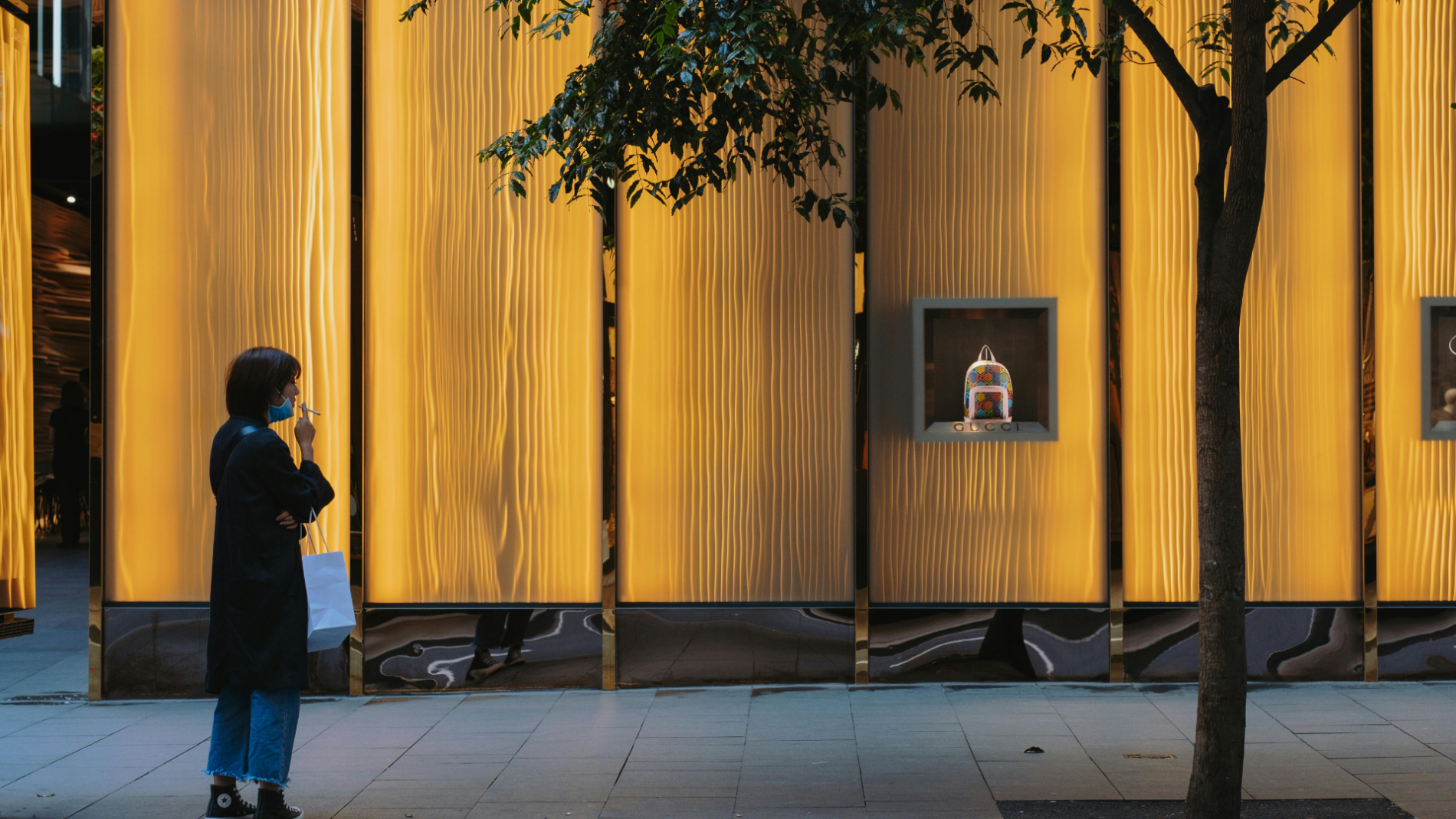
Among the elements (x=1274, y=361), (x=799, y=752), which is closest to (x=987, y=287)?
(x=1274, y=361)

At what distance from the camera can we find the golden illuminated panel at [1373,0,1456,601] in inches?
286

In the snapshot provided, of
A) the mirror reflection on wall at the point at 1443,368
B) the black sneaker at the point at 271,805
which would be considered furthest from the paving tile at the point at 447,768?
the mirror reflection on wall at the point at 1443,368

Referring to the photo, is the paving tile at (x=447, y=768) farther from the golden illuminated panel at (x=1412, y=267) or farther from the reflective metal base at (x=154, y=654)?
the golden illuminated panel at (x=1412, y=267)

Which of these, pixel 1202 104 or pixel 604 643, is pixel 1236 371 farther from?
pixel 604 643

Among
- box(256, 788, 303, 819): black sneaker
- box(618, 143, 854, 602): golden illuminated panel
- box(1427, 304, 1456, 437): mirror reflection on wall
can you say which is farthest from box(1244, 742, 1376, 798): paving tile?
box(256, 788, 303, 819): black sneaker

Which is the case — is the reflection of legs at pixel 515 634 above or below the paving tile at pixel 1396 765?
above

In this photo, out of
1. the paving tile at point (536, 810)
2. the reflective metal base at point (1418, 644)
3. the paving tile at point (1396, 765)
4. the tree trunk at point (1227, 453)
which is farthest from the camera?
the reflective metal base at point (1418, 644)

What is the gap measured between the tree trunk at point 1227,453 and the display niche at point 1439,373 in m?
3.64

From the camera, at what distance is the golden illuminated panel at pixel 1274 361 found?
23.9ft

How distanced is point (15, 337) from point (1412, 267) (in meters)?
7.87

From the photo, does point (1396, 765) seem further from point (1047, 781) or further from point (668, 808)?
point (668, 808)

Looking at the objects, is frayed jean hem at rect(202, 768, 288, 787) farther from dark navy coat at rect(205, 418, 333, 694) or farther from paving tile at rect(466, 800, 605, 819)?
paving tile at rect(466, 800, 605, 819)

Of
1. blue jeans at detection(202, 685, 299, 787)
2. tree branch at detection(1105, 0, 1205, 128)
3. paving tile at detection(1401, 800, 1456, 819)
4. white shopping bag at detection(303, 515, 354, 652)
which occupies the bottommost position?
paving tile at detection(1401, 800, 1456, 819)

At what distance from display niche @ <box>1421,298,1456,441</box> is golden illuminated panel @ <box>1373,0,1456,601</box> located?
42 millimetres
